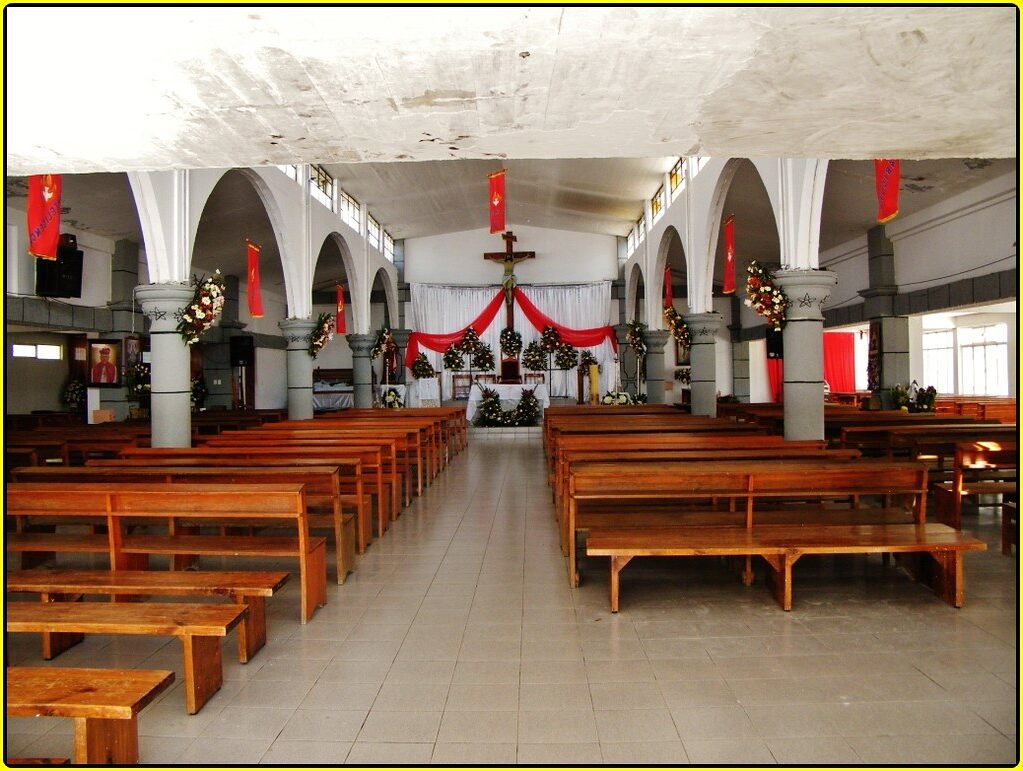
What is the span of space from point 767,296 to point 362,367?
1100 centimetres

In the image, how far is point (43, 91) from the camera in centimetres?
187

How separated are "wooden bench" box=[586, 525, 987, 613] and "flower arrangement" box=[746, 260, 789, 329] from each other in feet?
11.0

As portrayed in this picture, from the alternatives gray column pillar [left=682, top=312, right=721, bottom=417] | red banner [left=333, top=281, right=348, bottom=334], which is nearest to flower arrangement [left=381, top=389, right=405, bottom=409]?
red banner [left=333, top=281, right=348, bottom=334]

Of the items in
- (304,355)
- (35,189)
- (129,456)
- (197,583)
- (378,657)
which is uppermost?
(35,189)

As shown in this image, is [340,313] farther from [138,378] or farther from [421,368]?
[138,378]

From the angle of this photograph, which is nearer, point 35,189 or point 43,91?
point 43,91

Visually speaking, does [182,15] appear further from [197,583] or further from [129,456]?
[129,456]

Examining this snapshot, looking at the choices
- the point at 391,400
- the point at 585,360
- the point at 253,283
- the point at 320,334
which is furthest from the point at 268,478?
the point at 585,360

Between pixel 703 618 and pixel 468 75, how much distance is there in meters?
3.40

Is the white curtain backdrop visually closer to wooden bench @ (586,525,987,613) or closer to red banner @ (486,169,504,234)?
red banner @ (486,169,504,234)

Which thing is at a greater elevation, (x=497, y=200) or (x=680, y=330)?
(x=497, y=200)

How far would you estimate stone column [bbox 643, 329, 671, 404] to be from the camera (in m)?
15.6

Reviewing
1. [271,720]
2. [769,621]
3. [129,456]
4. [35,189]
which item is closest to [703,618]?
[769,621]

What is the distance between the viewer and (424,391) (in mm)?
20188
